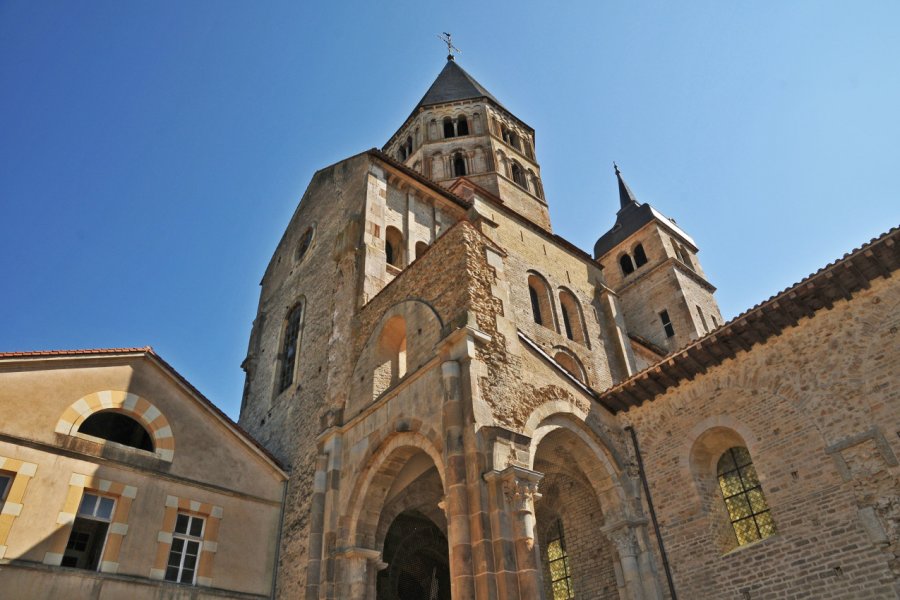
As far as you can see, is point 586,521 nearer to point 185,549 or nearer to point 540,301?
point 540,301

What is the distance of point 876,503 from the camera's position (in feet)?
28.2

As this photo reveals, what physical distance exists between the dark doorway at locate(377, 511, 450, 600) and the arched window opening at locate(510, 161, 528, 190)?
57.6 feet

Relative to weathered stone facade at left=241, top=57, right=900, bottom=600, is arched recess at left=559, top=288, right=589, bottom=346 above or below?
above

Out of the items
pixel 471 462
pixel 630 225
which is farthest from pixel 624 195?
pixel 471 462

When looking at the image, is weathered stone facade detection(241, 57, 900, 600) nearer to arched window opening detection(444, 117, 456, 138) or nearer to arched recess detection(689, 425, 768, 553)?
arched recess detection(689, 425, 768, 553)

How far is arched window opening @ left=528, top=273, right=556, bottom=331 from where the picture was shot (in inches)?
685

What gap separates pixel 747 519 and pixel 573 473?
330 centimetres

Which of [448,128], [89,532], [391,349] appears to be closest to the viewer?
[89,532]

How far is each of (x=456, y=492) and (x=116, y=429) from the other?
8455mm

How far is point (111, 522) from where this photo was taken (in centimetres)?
1052

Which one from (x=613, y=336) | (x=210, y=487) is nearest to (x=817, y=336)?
(x=613, y=336)

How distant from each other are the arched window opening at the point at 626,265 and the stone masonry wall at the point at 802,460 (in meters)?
18.5

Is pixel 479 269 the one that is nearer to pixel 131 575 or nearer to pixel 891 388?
pixel 891 388

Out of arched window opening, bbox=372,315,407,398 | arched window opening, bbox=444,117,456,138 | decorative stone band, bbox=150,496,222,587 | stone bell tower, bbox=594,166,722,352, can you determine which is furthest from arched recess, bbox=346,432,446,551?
arched window opening, bbox=444,117,456,138
